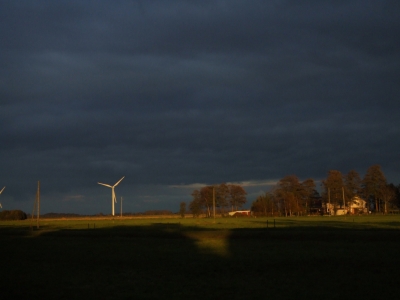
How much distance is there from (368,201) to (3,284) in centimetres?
14370

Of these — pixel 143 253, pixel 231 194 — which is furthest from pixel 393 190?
pixel 143 253

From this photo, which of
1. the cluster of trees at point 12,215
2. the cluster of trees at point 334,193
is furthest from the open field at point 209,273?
the cluster of trees at point 12,215

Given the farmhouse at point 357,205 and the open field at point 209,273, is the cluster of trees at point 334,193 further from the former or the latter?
the open field at point 209,273

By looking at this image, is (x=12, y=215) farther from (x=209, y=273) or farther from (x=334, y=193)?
(x=209, y=273)

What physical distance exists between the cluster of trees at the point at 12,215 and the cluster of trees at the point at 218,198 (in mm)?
49869

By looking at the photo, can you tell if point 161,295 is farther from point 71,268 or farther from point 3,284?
point 71,268

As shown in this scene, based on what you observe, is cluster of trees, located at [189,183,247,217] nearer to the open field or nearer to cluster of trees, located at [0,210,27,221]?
cluster of trees, located at [0,210,27,221]

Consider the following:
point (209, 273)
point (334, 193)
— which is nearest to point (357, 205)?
point (334, 193)

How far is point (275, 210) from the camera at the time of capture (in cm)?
13100

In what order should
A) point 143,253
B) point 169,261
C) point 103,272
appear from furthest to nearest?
point 143,253
point 169,261
point 103,272

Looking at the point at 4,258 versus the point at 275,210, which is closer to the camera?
the point at 4,258

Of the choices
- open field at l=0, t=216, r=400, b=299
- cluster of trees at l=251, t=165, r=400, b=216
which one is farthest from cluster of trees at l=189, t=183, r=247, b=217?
open field at l=0, t=216, r=400, b=299

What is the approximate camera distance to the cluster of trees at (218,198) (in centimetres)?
14300

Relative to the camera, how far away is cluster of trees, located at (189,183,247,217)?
5630 inches
